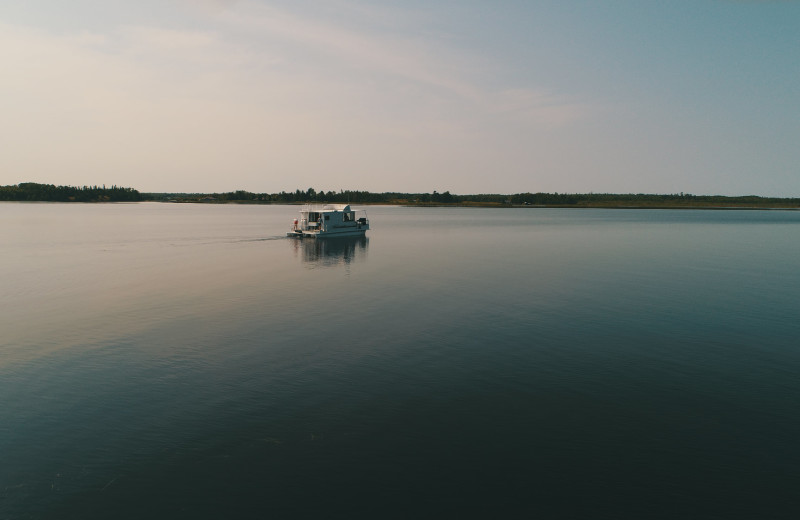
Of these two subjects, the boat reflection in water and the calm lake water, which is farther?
the boat reflection in water

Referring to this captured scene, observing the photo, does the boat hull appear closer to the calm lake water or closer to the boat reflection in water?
the boat reflection in water

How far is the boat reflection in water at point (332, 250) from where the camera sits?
70.0 m

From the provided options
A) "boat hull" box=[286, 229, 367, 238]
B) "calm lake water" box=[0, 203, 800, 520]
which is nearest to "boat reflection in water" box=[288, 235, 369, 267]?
"boat hull" box=[286, 229, 367, 238]

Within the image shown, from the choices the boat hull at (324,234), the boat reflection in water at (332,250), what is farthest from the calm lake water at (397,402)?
the boat hull at (324,234)

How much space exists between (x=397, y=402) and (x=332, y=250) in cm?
6542

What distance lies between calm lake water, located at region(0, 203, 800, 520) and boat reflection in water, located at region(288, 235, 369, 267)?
881 inches

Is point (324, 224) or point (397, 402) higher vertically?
point (324, 224)

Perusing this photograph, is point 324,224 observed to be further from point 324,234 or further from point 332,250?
point 332,250

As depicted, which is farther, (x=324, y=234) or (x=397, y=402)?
(x=324, y=234)

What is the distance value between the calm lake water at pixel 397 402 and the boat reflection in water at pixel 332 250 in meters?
22.4

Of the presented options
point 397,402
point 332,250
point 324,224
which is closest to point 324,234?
point 324,224

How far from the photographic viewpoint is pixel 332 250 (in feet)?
278

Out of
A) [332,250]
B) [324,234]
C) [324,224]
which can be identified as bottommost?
[332,250]

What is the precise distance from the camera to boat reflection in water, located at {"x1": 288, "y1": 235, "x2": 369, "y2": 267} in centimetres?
7000
